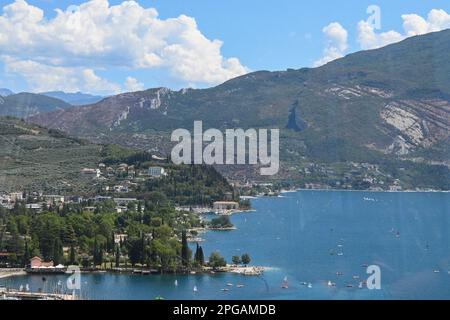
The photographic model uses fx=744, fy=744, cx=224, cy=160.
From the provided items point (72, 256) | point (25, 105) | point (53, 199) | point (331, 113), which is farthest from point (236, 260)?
point (25, 105)

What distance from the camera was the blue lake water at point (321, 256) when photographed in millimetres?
9922

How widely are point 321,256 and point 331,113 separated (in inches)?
1172

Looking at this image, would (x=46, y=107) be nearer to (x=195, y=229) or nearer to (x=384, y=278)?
(x=195, y=229)

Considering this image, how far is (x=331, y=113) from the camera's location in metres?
43.0

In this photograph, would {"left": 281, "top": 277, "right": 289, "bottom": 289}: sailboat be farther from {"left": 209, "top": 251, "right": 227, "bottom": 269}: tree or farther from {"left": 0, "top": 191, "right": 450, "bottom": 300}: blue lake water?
{"left": 209, "top": 251, "right": 227, "bottom": 269}: tree

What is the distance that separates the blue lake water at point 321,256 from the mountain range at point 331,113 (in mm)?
10948

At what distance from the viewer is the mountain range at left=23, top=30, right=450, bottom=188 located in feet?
123

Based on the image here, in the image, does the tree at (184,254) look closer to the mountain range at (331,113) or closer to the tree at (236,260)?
the tree at (236,260)

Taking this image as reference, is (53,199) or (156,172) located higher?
(156,172)

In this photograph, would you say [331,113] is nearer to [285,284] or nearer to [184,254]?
[184,254]

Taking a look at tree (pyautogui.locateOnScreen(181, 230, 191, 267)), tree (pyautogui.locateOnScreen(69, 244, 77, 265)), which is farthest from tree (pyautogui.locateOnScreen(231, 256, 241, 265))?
tree (pyautogui.locateOnScreen(69, 244, 77, 265))

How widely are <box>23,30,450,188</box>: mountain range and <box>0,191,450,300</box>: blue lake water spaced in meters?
10.9

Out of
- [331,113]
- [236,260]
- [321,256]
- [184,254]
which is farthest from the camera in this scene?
[331,113]

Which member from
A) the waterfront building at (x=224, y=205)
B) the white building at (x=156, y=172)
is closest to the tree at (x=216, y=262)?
the waterfront building at (x=224, y=205)
